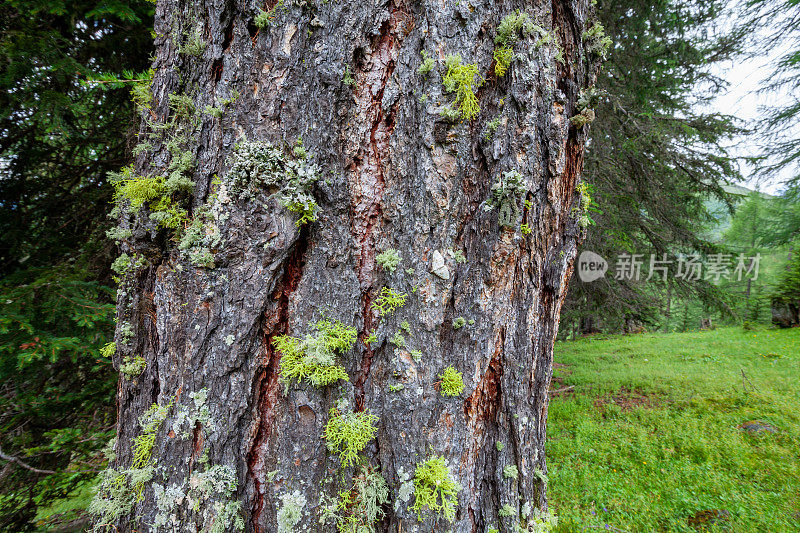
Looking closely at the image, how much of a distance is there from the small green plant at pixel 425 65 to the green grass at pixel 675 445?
14.8ft

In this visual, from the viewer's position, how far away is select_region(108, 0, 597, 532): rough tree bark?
1254mm

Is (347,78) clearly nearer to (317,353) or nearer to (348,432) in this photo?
(317,353)

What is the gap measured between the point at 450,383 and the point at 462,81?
45.8 inches

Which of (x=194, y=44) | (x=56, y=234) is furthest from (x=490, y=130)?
(x=56, y=234)

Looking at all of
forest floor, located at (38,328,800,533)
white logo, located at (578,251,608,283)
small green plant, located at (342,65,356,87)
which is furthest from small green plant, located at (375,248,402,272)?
white logo, located at (578,251,608,283)

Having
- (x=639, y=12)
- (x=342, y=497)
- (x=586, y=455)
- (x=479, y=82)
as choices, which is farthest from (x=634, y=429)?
(x=639, y=12)

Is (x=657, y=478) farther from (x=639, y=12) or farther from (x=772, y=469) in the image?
(x=639, y=12)

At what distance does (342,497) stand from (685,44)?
768 cm

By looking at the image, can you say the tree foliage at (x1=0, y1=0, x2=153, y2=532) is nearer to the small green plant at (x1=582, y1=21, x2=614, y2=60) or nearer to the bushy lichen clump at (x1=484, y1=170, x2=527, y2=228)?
the bushy lichen clump at (x1=484, y1=170, x2=527, y2=228)

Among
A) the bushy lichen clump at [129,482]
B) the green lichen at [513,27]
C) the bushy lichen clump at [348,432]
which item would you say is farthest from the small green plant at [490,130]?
the bushy lichen clump at [129,482]

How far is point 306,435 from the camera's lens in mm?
1265

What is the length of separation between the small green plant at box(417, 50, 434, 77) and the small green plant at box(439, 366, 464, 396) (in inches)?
45.5

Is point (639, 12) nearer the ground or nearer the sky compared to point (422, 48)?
→ nearer the sky

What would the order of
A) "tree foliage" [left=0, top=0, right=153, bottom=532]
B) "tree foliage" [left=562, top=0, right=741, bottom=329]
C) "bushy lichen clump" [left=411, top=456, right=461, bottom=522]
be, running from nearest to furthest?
"bushy lichen clump" [left=411, top=456, right=461, bottom=522] < "tree foliage" [left=0, top=0, right=153, bottom=532] < "tree foliage" [left=562, top=0, right=741, bottom=329]
